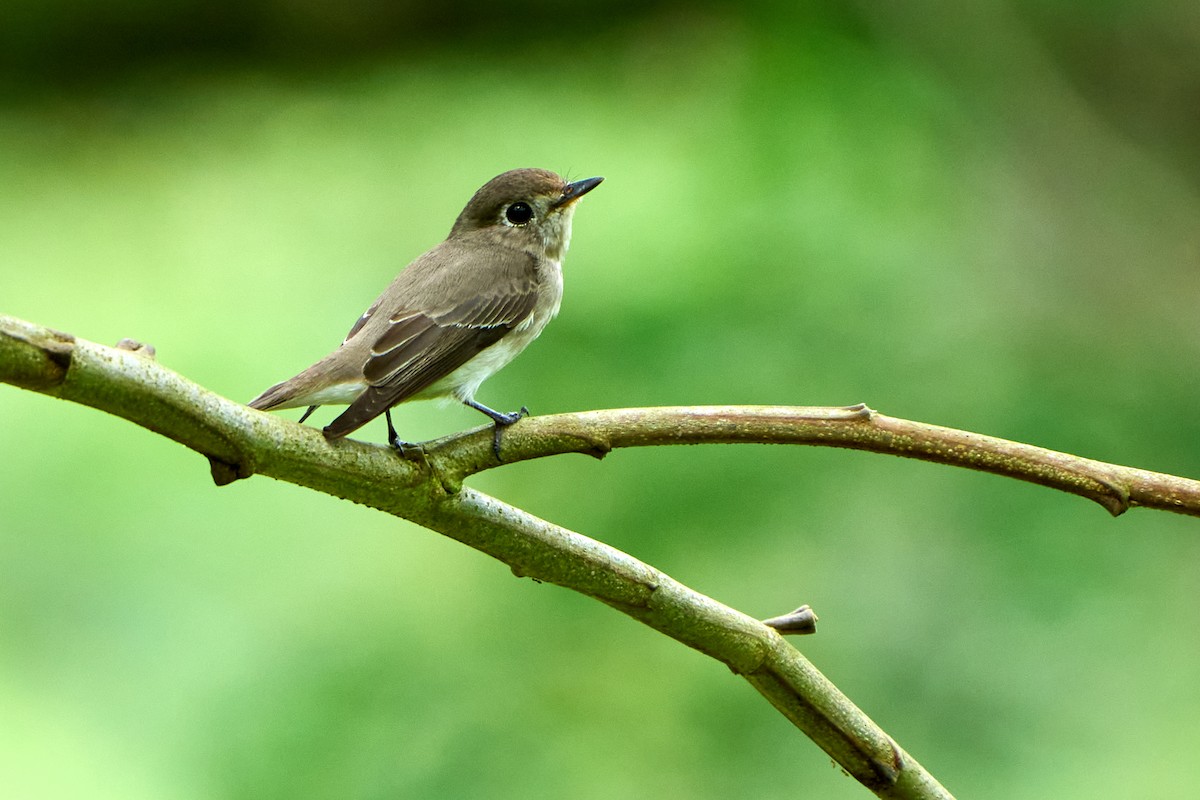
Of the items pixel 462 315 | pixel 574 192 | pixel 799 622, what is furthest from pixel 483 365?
pixel 799 622

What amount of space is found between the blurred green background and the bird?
68 centimetres

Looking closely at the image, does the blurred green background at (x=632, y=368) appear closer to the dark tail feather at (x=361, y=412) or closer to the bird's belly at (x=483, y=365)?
the bird's belly at (x=483, y=365)

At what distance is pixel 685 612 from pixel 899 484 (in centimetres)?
221

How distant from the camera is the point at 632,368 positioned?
3.91m

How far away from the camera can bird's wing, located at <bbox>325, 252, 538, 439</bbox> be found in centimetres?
240

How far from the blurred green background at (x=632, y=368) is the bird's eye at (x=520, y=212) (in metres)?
0.68

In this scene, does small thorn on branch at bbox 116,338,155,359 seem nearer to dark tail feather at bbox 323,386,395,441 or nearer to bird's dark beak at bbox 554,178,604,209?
dark tail feather at bbox 323,386,395,441

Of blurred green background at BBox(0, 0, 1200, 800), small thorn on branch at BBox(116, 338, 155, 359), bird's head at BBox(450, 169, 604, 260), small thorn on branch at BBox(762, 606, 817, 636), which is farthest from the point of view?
blurred green background at BBox(0, 0, 1200, 800)

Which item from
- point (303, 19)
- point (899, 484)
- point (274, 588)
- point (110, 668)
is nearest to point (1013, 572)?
point (899, 484)

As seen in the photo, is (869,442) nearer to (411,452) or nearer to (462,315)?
(411,452)

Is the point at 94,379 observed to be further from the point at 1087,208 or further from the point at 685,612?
the point at 1087,208

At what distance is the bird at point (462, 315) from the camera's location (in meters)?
2.37

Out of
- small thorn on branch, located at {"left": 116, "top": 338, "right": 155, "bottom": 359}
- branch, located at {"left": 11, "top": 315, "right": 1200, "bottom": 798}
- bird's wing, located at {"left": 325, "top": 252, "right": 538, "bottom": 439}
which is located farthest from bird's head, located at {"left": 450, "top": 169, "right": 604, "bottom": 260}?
small thorn on branch, located at {"left": 116, "top": 338, "right": 155, "bottom": 359}

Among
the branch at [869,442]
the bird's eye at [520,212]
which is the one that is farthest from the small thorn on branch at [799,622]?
the bird's eye at [520,212]
